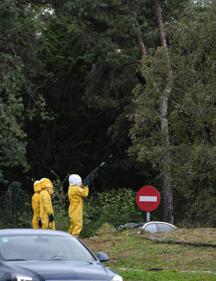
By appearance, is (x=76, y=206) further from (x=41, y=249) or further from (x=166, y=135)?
(x=41, y=249)

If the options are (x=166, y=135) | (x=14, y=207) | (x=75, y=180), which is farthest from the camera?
(x=14, y=207)

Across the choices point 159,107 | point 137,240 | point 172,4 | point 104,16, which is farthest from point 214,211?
point 172,4

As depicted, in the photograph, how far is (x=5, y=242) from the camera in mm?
10828

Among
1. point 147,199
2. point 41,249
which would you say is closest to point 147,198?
point 147,199

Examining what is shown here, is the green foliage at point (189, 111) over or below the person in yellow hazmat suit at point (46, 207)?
over

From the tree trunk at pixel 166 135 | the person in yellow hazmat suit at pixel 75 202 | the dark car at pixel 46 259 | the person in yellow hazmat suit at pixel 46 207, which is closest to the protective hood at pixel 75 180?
the person in yellow hazmat suit at pixel 75 202

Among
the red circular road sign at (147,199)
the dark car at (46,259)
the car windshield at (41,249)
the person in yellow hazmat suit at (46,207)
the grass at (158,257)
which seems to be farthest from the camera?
the red circular road sign at (147,199)

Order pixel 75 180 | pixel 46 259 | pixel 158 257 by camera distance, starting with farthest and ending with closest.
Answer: pixel 75 180
pixel 158 257
pixel 46 259

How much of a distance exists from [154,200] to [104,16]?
37.9 feet

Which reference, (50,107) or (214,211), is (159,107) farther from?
(50,107)

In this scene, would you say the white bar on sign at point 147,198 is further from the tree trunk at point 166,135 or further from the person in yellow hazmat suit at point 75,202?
the person in yellow hazmat suit at point 75,202

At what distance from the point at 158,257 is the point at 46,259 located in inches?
246

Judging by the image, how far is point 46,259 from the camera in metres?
10.5

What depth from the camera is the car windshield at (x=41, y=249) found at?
10.6 meters
